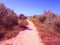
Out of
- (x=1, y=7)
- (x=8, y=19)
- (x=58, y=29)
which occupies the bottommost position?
(x=58, y=29)

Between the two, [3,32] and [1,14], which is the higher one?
[1,14]

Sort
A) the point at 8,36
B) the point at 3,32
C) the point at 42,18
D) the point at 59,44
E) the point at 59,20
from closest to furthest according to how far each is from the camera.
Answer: the point at 59,44 → the point at 8,36 → the point at 3,32 → the point at 59,20 → the point at 42,18

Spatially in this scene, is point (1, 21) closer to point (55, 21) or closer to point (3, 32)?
point (3, 32)

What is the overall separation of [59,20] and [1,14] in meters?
10.5

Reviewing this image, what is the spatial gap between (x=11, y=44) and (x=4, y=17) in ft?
36.1

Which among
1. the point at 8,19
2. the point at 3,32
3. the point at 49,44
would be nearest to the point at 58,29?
the point at 8,19

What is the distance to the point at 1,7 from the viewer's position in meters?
25.4

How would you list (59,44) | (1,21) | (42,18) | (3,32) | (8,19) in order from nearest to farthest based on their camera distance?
(59,44) < (3,32) < (1,21) < (8,19) < (42,18)

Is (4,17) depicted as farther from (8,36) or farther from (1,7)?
(8,36)

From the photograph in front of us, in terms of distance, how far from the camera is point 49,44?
13453 mm

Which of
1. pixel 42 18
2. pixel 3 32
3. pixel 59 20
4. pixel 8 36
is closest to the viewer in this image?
pixel 8 36

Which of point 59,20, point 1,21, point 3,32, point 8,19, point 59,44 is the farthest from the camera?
point 59,20

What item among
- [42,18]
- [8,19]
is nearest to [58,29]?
[8,19]

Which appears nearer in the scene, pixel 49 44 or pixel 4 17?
pixel 49 44
